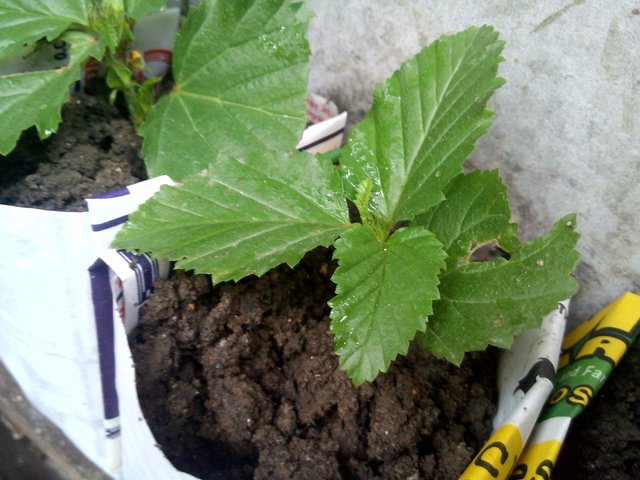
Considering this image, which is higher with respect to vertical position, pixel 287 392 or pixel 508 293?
pixel 508 293

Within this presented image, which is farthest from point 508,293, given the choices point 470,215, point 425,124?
point 425,124

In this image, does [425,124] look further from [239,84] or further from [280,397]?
[280,397]

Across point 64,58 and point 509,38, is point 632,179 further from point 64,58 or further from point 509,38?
point 64,58

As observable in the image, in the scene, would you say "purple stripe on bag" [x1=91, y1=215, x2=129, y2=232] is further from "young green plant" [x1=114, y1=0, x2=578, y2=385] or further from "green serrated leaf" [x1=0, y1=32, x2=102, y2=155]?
"green serrated leaf" [x1=0, y1=32, x2=102, y2=155]

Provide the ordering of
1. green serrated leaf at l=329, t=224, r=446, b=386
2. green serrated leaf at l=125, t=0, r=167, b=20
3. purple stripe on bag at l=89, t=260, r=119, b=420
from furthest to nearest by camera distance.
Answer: green serrated leaf at l=125, t=0, r=167, b=20 → purple stripe on bag at l=89, t=260, r=119, b=420 → green serrated leaf at l=329, t=224, r=446, b=386

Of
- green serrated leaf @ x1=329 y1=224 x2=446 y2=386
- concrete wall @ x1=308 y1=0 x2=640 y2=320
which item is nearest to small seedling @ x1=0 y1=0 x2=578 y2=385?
green serrated leaf @ x1=329 y1=224 x2=446 y2=386

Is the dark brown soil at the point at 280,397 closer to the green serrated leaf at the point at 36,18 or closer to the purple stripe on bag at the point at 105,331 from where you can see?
the purple stripe on bag at the point at 105,331
